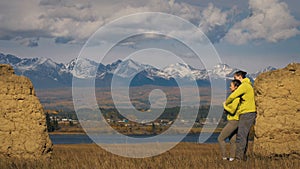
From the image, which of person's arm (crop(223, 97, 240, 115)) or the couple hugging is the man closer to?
the couple hugging

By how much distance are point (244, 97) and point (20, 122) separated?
6683 millimetres

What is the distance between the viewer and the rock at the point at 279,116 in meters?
16.2

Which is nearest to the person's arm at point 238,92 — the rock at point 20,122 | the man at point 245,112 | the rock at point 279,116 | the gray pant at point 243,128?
the man at point 245,112

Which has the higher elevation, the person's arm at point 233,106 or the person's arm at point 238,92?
the person's arm at point 238,92

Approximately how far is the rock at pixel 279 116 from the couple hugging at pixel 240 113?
3.69ft

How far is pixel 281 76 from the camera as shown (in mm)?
16625

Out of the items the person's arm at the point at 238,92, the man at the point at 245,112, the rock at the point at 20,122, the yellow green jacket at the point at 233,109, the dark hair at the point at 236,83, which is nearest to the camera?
the person's arm at the point at 238,92

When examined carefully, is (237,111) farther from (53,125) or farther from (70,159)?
(53,125)

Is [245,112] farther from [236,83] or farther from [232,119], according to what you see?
[236,83]

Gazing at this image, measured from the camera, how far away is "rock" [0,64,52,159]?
15.9 m

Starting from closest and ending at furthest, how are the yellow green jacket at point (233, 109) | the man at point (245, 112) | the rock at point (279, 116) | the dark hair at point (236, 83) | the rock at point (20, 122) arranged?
the man at point (245, 112), the yellow green jacket at point (233, 109), the dark hair at point (236, 83), the rock at point (20, 122), the rock at point (279, 116)

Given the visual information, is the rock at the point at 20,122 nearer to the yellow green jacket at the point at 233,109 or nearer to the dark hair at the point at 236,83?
the yellow green jacket at the point at 233,109

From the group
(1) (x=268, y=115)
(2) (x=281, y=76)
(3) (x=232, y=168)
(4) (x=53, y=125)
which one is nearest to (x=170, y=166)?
(3) (x=232, y=168)

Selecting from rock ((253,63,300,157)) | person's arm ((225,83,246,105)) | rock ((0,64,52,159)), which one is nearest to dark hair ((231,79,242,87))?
person's arm ((225,83,246,105))
